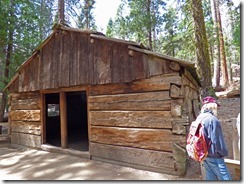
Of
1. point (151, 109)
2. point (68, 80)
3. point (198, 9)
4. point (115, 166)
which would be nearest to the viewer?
point (151, 109)

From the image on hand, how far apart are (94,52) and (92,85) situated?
3.10 feet

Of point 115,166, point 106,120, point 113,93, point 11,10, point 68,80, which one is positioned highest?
point 11,10

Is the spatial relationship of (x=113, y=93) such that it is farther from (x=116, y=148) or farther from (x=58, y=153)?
(x=58, y=153)

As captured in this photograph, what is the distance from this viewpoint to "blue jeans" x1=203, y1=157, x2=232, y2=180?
3.13 metres

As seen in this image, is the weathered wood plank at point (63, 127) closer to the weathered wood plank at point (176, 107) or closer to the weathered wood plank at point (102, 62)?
the weathered wood plank at point (102, 62)

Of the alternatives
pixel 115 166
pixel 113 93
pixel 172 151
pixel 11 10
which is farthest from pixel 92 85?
pixel 11 10

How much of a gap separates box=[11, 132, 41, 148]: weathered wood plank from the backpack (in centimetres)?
609

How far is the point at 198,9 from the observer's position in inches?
356

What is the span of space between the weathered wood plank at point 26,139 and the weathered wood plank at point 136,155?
8.83 feet

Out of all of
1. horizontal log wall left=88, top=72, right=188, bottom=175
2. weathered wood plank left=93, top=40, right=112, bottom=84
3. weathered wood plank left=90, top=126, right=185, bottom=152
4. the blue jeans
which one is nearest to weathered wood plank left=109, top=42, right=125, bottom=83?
weathered wood plank left=93, top=40, right=112, bottom=84

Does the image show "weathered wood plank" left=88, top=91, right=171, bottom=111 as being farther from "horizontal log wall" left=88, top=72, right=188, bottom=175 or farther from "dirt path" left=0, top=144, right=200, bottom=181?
"dirt path" left=0, top=144, right=200, bottom=181

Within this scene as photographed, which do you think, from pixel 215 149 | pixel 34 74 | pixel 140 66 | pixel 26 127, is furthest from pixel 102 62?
pixel 26 127

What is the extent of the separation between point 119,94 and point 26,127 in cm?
457

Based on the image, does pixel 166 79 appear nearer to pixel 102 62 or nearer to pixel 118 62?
pixel 118 62
